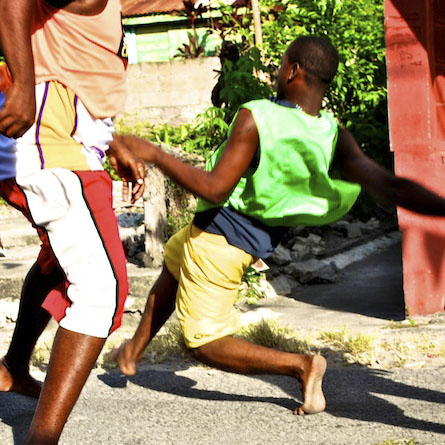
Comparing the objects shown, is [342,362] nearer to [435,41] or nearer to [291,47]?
[291,47]

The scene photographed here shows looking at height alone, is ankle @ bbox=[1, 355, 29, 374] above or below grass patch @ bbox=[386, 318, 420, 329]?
above

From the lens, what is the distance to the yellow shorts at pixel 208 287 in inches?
146

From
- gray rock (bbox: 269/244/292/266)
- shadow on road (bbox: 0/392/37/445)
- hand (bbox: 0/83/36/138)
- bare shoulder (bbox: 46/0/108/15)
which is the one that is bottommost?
gray rock (bbox: 269/244/292/266)

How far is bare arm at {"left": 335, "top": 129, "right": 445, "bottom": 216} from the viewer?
3061 mm

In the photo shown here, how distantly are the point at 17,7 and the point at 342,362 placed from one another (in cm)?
260

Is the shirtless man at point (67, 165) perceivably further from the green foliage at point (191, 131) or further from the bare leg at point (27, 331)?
the green foliage at point (191, 131)

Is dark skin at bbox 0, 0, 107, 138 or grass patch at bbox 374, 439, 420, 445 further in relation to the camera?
grass patch at bbox 374, 439, 420, 445

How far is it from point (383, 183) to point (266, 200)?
53 cm

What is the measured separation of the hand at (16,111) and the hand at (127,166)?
14.5 inches

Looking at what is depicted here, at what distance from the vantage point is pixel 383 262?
8.63m

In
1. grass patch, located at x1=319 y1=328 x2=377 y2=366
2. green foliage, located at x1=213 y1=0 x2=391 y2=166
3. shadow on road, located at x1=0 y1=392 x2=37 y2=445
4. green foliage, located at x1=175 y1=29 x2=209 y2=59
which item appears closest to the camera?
shadow on road, located at x1=0 y1=392 x2=37 y2=445

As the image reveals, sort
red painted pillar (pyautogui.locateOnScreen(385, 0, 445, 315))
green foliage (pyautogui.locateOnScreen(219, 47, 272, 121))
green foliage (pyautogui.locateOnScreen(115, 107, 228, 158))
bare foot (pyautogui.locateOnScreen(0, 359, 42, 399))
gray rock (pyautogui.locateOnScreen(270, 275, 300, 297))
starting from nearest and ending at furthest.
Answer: bare foot (pyautogui.locateOnScreen(0, 359, 42, 399)), red painted pillar (pyautogui.locateOnScreen(385, 0, 445, 315)), gray rock (pyautogui.locateOnScreen(270, 275, 300, 297)), green foliage (pyautogui.locateOnScreen(219, 47, 272, 121)), green foliage (pyautogui.locateOnScreen(115, 107, 228, 158))

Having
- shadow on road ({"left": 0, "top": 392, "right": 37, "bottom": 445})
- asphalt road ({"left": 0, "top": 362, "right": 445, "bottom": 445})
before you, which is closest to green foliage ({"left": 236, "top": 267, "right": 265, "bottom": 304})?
asphalt road ({"left": 0, "top": 362, "right": 445, "bottom": 445})

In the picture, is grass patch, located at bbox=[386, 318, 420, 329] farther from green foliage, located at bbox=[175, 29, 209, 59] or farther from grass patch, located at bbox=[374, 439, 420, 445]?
green foliage, located at bbox=[175, 29, 209, 59]
